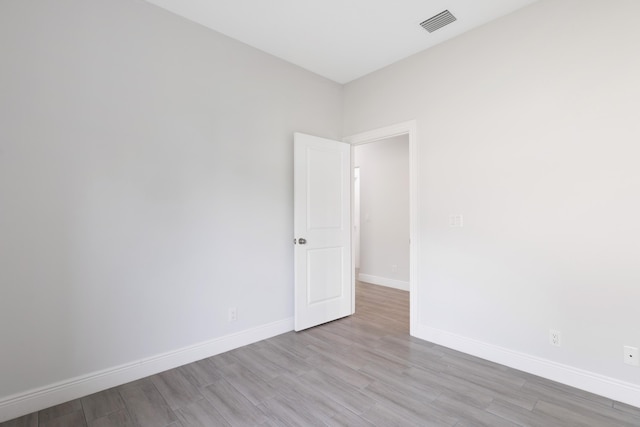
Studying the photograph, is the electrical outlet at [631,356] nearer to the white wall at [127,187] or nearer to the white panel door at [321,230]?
the white panel door at [321,230]

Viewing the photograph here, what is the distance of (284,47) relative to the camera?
3.00m

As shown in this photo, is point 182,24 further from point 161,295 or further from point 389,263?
point 389,263

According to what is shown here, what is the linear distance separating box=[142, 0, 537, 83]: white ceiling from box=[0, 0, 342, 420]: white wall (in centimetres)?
20

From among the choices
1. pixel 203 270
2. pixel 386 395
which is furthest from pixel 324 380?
pixel 203 270

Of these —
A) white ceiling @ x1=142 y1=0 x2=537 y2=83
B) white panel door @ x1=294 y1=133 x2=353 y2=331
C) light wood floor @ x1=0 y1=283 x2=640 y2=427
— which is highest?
white ceiling @ x1=142 y1=0 x2=537 y2=83

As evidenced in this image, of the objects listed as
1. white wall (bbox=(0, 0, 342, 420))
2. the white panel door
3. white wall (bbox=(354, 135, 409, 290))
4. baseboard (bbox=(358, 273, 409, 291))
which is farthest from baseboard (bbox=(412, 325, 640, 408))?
white wall (bbox=(354, 135, 409, 290))

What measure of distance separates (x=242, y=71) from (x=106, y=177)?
5.07 ft

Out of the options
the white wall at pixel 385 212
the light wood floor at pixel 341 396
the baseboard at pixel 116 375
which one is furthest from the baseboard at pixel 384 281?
the baseboard at pixel 116 375

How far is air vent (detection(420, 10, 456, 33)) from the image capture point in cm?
251

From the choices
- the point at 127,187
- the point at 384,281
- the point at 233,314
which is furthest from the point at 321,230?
the point at 384,281

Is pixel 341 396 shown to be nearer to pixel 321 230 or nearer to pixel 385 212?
pixel 321 230

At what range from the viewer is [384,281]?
17.4ft

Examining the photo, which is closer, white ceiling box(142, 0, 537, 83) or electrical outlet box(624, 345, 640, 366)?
electrical outlet box(624, 345, 640, 366)

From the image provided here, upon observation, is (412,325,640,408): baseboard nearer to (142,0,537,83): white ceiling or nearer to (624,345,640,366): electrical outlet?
(624,345,640,366): electrical outlet
